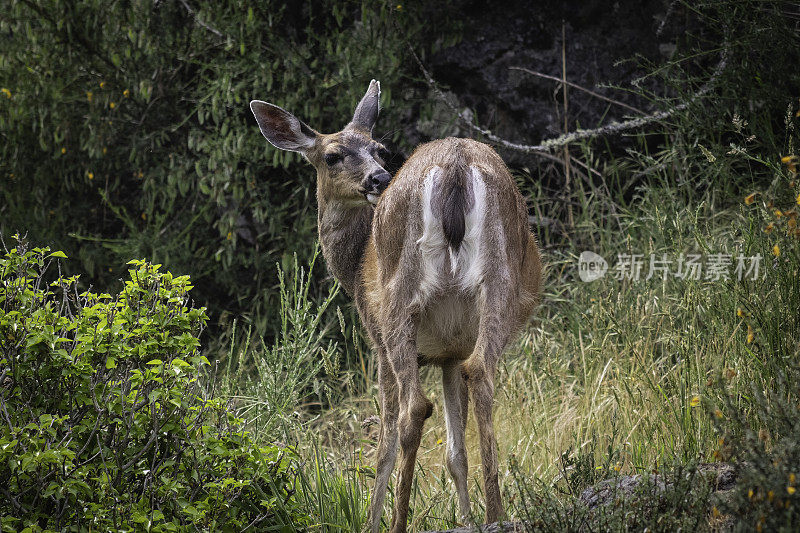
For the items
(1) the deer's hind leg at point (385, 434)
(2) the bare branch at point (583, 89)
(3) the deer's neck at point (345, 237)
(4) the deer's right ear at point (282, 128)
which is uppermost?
(4) the deer's right ear at point (282, 128)

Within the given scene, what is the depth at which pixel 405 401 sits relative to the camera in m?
3.47

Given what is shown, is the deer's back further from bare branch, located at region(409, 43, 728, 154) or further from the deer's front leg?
bare branch, located at region(409, 43, 728, 154)

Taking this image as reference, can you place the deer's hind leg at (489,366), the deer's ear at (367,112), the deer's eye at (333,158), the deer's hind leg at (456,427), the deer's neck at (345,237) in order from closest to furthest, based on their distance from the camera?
the deer's hind leg at (489,366)
the deer's hind leg at (456,427)
the deer's neck at (345,237)
the deer's eye at (333,158)
the deer's ear at (367,112)

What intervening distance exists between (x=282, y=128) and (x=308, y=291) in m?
2.22

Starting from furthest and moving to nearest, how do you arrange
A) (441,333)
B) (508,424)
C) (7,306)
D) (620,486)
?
(508,424)
(441,333)
(7,306)
(620,486)

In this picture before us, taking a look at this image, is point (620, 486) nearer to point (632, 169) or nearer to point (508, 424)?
point (508, 424)

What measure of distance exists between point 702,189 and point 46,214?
5.62m

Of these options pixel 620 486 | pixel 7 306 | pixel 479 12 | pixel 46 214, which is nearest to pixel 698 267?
pixel 620 486

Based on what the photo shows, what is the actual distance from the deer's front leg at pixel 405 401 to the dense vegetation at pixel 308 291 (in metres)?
0.45

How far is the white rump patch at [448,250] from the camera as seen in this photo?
139 inches

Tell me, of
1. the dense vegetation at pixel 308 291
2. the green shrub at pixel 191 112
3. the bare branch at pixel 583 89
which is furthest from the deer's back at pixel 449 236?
the green shrub at pixel 191 112

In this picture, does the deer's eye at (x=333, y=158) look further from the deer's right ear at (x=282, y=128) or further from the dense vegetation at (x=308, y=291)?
the dense vegetation at (x=308, y=291)

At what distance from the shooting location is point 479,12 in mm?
7379

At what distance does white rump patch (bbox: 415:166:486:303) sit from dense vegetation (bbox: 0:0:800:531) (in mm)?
842
